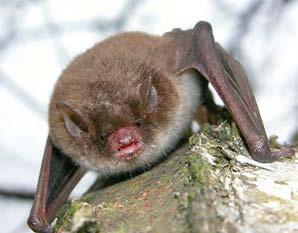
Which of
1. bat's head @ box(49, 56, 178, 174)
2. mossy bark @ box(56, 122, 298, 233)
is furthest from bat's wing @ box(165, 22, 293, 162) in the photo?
bat's head @ box(49, 56, 178, 174)

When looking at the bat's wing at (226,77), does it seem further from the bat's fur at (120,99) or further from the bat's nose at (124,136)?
the bat's nose at (124,136)

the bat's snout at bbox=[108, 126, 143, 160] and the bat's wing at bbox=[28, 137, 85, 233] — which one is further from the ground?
the bat's snout at bbox=[108, 126, 143, 160]

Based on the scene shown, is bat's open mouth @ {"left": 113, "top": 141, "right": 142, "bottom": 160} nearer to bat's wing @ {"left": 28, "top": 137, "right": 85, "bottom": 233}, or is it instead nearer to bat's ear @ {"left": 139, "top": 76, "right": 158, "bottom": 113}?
bat's ear @ {"left": 139, "top": 76, "right": 158, "bottom": 113}

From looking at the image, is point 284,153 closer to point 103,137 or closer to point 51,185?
point 103,137

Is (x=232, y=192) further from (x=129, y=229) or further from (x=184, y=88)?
(x=184, y=88)

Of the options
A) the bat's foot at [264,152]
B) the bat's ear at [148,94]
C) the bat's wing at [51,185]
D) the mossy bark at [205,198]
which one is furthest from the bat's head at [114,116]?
the bat's foot at [264,152]

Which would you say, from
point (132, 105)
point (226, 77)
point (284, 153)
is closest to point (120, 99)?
point (132, 105)

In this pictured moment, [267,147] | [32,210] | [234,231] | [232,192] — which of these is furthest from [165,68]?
[234,231]
